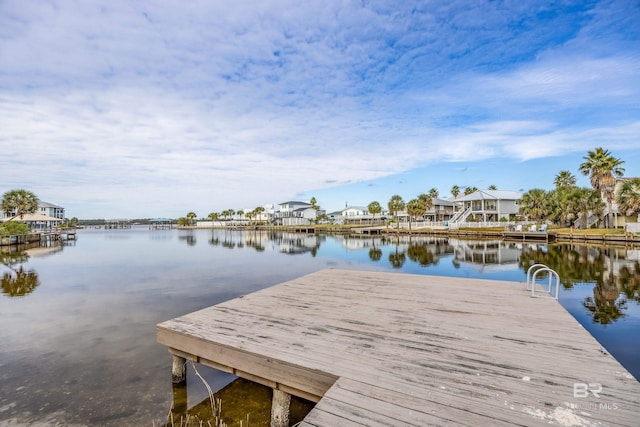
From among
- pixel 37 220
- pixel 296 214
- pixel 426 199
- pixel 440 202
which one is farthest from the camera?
pixel 296 214

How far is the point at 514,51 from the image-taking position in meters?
21.7

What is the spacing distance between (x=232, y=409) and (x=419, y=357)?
3452 millimetres

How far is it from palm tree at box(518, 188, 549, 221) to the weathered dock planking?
164 feet

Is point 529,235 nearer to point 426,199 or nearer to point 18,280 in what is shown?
point 426,199

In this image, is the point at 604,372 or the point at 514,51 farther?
the point at 514,51

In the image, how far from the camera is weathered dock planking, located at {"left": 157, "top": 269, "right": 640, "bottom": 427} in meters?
2.73

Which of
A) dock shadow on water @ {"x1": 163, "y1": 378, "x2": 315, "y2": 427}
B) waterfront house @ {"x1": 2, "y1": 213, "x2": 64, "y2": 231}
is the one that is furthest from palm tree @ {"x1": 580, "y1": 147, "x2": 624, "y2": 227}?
waterfront house @ {"x1": 2, "y1": 213, "x2": 64, "y2": 231}

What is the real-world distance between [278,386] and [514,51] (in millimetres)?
27069

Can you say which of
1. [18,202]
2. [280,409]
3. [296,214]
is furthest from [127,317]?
[296,214]

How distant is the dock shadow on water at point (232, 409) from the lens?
4789 mm

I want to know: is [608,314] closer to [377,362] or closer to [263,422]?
[377,362]

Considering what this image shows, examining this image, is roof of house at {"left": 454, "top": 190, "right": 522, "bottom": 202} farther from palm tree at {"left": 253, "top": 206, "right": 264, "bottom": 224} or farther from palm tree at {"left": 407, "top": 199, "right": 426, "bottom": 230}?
A: palm tree at {"left": 253, "top": 206, "right": 264, "bottom": 224}

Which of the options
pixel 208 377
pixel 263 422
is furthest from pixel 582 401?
pixel 208 377

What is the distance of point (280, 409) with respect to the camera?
4082mm
